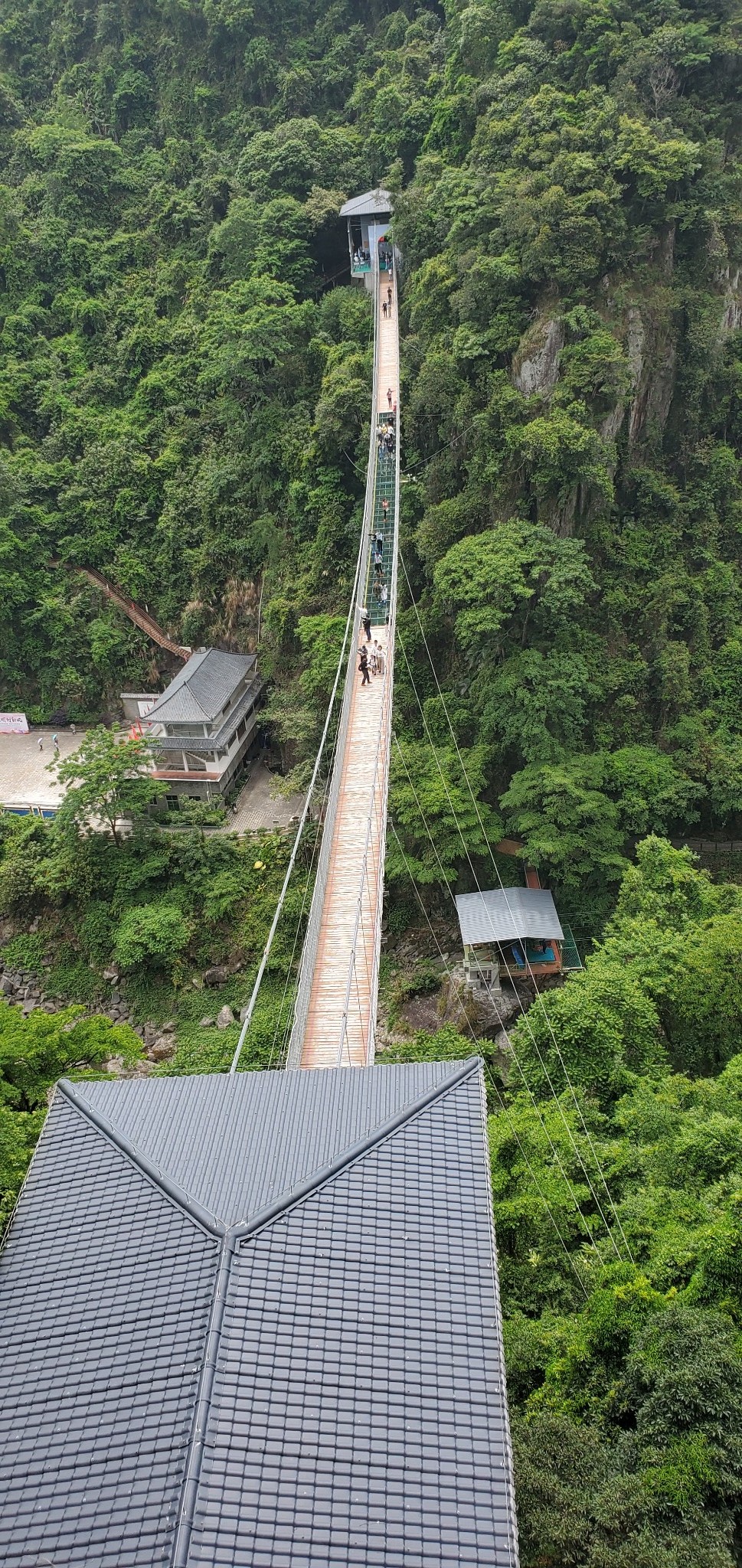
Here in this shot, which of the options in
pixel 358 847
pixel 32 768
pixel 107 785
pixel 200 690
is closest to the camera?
pixel 358 847

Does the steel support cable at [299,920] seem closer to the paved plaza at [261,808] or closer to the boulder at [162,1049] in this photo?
the paved plaza at [261,808]

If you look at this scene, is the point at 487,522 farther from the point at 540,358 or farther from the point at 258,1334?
the point at 258,1334

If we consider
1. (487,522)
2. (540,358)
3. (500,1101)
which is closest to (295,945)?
(500,1101)

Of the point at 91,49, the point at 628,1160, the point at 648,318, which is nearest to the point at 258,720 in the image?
the point at 648,318

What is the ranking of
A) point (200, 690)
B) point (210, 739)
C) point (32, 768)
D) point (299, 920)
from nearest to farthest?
point (299, 920) → point (210, 739) → point (200, 690) → point (32, 768)

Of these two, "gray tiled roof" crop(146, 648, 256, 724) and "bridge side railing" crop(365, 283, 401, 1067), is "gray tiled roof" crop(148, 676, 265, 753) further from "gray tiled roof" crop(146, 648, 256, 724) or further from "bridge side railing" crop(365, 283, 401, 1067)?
"bridge side railing" crop(365, 283, 401, 1067)

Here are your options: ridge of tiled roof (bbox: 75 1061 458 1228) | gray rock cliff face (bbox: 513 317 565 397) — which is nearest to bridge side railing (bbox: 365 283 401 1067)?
ridge of tiled roof (bbox: 75 1061 458 1228)
